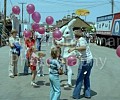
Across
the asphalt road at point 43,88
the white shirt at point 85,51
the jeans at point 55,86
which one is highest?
the white shirt at point 85,51

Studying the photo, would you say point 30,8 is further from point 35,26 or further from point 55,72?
point 55,72

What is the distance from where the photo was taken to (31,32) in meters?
10.8

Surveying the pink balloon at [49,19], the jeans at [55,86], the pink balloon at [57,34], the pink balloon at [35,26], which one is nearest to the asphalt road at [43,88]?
Answer: the jeans at [55,86]

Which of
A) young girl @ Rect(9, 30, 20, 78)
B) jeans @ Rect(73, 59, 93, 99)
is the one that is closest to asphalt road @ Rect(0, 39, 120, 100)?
jeans @ Rect(73, 59, 93, 99)

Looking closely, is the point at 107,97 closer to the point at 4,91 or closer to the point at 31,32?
the point at 4,91

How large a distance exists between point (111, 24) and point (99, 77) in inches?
878

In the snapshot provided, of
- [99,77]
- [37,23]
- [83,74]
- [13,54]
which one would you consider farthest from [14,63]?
[83,74]

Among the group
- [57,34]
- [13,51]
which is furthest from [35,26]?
[13,51]

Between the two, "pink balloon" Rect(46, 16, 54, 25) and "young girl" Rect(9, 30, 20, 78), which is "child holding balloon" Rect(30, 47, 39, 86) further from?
"pink balloon" Rect(46, 16, 54, 25)

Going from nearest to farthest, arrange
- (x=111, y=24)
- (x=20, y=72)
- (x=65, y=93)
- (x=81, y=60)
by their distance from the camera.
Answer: (x=81, y=60)
(x=65, y=93)
(x=20, y=72)
(x=111, y=24)

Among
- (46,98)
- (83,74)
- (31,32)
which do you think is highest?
(31,32)

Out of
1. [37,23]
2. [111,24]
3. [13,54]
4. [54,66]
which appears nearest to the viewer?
[54,66]

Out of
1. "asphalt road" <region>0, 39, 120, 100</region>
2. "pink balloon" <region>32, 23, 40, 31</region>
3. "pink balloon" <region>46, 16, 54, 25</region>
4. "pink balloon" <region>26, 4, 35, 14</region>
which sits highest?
"pink balloon" <region>26, 4, 35, 14</region>

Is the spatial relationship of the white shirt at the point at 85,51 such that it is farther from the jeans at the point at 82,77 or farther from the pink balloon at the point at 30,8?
the pink balloon at the point at 30,8
